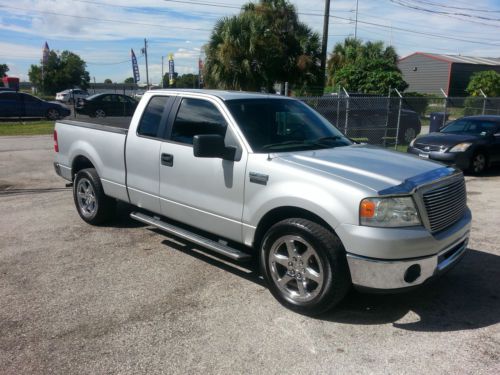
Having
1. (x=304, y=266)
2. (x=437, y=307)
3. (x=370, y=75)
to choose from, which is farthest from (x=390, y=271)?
(x=370, y=75)

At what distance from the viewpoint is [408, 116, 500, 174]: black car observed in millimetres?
11031

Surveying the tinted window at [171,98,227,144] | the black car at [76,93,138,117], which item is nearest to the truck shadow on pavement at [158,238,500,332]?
the tinted window at [171,98,227,144]

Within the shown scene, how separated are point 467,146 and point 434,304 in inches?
312

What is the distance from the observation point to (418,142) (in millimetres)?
11523

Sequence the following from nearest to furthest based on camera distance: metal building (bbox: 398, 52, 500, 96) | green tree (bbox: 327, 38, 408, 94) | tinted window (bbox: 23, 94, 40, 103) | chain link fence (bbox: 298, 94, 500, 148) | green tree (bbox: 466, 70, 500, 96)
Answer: chain link fence (bbox: 298, 94, 500, 148), tinted window (bbox: 23, 94, 40, 103), green tree (bbox: 327, 38, 408, 94), green tree (bbox: 466, 70, 500, 96), metal building (bbox: 398, 52, 500, 96)

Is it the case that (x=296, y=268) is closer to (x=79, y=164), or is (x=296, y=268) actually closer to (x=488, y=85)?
(x=79, y=164)

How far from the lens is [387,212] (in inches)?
140

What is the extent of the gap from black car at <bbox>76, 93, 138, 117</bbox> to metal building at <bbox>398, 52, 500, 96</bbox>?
105 ft

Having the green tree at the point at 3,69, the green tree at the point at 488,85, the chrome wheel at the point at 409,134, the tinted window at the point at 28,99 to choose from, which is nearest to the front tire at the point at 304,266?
the chrome wheel at the point at 409,134

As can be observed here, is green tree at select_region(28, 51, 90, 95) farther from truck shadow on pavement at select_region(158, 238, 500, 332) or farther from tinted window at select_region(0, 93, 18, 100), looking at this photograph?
truck shadow on pavement at select_region(158, 238, 500, 332)

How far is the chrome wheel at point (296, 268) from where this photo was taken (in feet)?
12.7

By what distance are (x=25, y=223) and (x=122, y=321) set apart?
348 centimetres

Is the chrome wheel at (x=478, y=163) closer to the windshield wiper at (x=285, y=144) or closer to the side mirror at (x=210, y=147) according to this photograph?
the windshield wiper at (x=285, y=144)

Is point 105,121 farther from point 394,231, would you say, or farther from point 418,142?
point 418,142
